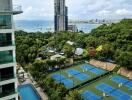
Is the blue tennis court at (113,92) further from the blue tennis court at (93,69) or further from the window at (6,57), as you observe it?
the window at (6,57)

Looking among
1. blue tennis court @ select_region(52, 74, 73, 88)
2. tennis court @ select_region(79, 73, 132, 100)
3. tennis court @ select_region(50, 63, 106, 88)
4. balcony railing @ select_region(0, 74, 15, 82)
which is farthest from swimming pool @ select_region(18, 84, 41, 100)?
balcony railing @ select_region(0, 74, 15, 82)

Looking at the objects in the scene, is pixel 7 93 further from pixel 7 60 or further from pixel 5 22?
pixel 5 22

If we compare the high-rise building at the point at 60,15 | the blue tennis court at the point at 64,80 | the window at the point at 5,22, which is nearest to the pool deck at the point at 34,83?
the blue tennis court at the point at 64,80

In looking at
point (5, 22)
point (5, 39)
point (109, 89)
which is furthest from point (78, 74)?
point (5, 22)

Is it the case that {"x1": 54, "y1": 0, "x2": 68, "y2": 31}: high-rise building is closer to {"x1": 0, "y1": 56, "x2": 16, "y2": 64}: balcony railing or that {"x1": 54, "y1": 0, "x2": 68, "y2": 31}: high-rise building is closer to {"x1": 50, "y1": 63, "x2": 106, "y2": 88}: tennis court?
{"x1": 50, "y1": 63, "x2": 106, "y2": 88}: tennis court

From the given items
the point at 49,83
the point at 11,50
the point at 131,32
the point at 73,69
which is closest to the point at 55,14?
the point at 131,32

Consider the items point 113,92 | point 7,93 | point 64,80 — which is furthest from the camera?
point 64,80
